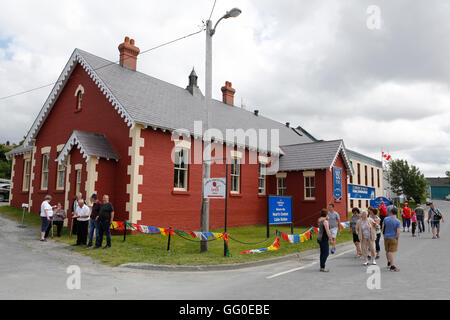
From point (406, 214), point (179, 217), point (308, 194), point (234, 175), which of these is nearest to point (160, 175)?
point (179, 217)

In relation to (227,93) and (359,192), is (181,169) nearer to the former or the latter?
(359,192)

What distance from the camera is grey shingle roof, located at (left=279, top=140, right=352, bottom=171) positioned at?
22.3 m

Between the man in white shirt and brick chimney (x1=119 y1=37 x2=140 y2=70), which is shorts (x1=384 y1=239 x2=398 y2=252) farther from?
brick chimney (x1=119 y1=37 x2=140 y2=70)

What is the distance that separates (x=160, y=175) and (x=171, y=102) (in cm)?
538

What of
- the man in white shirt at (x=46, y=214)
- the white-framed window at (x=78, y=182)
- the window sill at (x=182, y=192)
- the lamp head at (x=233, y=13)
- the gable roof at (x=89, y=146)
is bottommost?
the man in white shirt at (x=46, y=214)

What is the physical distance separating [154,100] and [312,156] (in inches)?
444

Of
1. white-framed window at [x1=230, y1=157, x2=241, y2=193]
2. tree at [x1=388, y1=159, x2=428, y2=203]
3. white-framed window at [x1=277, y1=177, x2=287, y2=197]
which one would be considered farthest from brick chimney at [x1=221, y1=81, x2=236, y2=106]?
tree at [x1=388, y1=159, x2=428, y2=203]

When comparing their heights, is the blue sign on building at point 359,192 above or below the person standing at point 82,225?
above

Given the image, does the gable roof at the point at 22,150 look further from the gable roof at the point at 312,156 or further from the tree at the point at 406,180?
the tree at the point at 406,180

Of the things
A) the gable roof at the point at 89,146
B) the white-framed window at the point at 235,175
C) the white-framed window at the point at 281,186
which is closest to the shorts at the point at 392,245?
the gable roof at the point at 89,146

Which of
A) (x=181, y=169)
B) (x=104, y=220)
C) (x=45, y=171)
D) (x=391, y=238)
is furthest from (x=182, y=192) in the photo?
(x=391, y=238)

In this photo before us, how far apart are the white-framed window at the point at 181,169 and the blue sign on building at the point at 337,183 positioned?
10.5 m

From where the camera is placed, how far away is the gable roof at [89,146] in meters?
15.3

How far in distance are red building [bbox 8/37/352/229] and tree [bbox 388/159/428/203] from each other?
103 ft
